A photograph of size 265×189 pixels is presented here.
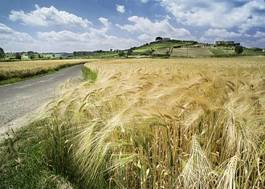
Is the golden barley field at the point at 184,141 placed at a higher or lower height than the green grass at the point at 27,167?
higher

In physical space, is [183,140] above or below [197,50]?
above

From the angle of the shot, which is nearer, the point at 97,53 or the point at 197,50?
the point at 197,50

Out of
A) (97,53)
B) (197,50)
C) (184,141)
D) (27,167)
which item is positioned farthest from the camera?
(97,53)

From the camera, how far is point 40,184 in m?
3.81

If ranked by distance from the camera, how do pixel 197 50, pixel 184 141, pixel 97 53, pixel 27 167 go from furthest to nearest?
pixel 97 53, pixel 197 50, pixel 27 167, pixel 184 141

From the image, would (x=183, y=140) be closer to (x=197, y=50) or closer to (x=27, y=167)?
(x=27, y=167)

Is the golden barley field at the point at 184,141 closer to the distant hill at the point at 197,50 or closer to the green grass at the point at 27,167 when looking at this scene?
the green grass at the point at 27,167

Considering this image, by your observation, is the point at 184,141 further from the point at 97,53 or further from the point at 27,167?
the point at 97,53

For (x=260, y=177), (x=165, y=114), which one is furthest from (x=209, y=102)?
(x=260, y=177)

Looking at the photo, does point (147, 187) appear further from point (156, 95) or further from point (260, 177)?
point (260, 177)

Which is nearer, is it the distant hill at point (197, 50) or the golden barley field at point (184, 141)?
the golden barley field at point (184, 141)

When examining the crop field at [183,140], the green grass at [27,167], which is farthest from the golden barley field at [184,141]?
the green grass at [27,167]

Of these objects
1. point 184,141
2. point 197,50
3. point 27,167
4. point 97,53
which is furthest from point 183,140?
point 97,53

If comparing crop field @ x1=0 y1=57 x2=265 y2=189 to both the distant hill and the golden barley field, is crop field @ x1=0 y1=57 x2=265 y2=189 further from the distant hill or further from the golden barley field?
the distant hill
